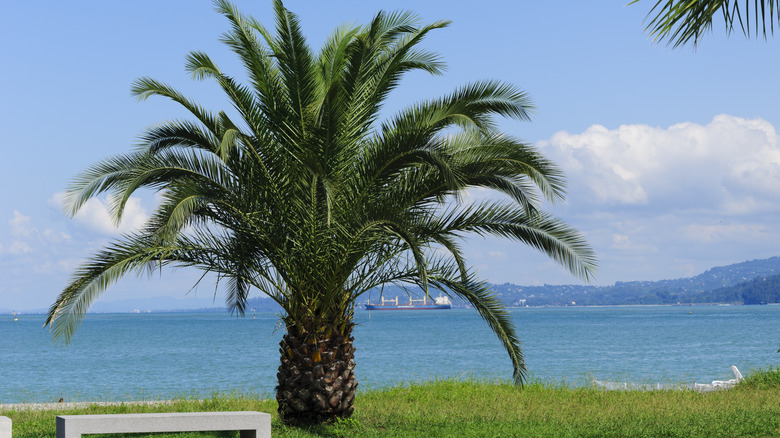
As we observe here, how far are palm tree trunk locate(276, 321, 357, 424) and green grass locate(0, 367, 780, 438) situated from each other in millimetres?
276

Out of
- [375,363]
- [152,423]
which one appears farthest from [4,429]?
[375,363]

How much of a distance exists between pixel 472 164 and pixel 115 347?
65844 millimetres

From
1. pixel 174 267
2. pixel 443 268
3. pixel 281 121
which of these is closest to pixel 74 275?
pixel 174 267

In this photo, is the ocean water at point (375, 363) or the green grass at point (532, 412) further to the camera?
the ocean water at point (375, 363)

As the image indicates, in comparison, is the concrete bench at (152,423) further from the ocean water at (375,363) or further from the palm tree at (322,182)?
the ocean water at (375,363)

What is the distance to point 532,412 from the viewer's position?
13.4 meters

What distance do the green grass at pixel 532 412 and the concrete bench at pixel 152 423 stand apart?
118 cm

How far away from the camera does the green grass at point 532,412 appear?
10.9 m

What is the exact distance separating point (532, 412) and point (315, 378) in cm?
404

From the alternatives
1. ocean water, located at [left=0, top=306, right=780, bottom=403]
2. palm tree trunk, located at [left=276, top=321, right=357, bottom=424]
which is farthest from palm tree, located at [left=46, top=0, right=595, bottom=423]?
ocean water, located at [left=0, top=306, right=780, bottom=403]

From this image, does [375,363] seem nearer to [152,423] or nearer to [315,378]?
[315,378]

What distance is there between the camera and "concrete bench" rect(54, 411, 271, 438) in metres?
9.32

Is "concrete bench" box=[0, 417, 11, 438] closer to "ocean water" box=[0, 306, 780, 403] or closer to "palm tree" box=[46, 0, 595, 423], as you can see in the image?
"palm tree" box=[46, 0, 595, 423]

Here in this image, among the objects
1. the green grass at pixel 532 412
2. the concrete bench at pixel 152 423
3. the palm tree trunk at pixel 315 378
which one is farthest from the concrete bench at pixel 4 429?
the palm tree trunk at pixel 315 378
